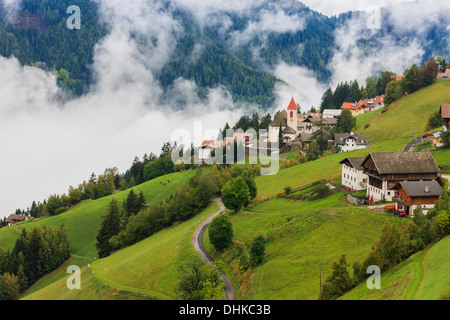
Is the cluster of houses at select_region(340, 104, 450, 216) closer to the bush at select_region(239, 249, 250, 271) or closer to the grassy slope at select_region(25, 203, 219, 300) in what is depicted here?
the bush at select_region(239, 249, 250, 271)

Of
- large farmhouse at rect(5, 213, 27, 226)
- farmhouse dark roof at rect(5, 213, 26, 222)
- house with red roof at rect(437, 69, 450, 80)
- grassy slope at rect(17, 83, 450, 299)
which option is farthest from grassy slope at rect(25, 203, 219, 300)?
house with red roof at rect(437, 69, 450, 80)

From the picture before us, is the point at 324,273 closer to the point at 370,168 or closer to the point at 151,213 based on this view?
the point at 370,168

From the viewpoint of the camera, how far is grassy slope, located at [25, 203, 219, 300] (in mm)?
45531

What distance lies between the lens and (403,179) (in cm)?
5275

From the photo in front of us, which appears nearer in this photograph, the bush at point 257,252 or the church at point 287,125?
the bush at point 257,252

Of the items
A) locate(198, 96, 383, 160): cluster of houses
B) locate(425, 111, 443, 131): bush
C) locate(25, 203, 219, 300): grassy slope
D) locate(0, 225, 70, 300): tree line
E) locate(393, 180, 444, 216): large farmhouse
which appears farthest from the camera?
locate(198, 96, 383, 160): cluster of houses

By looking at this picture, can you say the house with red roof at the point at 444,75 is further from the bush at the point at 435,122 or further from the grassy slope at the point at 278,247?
the grassy slope at the point at 278,247

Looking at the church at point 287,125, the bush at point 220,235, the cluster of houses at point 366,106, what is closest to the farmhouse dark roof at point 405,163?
the bush at point 220,235

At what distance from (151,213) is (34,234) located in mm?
31093

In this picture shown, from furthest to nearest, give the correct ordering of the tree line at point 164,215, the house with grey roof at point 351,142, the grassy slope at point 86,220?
the house with grey roof at point 351,142
the grassy slope at point 86,220
the tree line at point 164,215

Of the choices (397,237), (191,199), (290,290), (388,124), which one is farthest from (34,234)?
(388,124)

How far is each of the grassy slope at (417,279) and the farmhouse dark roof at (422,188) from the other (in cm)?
1310

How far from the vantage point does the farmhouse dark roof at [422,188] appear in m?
46.7

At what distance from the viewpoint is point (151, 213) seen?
7469 cm
